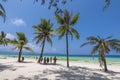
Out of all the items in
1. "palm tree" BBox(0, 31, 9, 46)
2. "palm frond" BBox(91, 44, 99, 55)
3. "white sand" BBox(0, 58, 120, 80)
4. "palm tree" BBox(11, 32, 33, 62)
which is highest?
"palm tree" BBox(0, 31, 9, 46)

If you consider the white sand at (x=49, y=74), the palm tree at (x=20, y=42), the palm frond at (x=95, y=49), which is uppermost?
the palm tree at (x=20, y=42)

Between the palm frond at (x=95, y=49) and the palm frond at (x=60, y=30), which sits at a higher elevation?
the palm frond at (x=60, y=30)

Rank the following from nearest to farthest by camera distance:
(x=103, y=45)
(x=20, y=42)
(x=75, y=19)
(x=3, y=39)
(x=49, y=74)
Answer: (x=49, y=74)
(x=103, y=45)
(x=75, y=19)
(x=20, y=42)
(x=3, y=39)

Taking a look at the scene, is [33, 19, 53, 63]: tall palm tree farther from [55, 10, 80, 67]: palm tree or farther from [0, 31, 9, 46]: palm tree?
[0, 31, 9, 46]: palm tree

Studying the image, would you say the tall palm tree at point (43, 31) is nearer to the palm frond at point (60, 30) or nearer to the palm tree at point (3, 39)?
the palm frond at point (60, 30)

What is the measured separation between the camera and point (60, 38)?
2727 centimetres

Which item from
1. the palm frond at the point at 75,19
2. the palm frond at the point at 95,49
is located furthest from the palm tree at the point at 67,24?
the palm frond at the point at 95,49

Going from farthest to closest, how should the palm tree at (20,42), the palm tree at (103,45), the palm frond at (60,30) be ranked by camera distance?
1. the palm tree at (20,42)
2. the palm frond at (60,30)
3. the palm tree at (103,45)

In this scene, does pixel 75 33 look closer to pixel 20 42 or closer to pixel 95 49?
pixel 95 49

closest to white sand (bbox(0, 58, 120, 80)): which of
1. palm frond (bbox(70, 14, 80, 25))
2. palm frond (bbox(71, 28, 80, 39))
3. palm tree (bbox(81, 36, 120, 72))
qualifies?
palm tree (bbox(81, 36, 120, 72))

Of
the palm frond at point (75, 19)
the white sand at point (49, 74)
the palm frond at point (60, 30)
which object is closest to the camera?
the white sand at point (49, 74)

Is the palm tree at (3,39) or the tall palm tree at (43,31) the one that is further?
the palm tree at (3,39)

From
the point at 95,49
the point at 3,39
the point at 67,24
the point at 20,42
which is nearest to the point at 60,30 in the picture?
the point at 67,24

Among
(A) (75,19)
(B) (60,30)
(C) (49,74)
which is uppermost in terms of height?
(A) (75,19)
